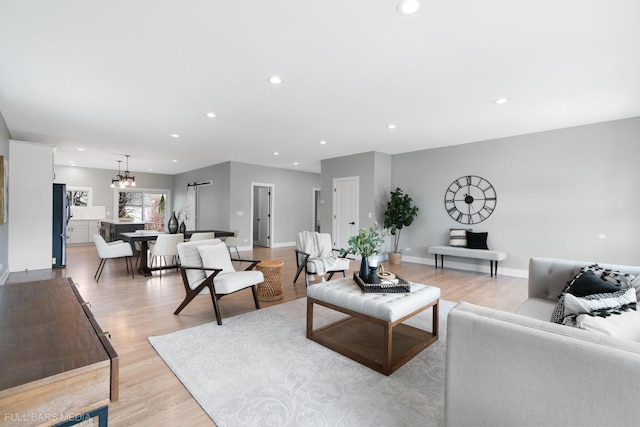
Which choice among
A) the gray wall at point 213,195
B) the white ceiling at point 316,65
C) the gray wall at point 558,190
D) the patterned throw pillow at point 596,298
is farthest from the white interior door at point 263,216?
the patterned throw pillow at point 596,298

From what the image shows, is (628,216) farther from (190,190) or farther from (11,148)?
(190,190)

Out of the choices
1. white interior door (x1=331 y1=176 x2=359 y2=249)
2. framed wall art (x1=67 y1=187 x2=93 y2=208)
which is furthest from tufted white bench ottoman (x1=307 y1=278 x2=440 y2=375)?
framed wall art (x1=67 y1=187 x2=93 y2=208)

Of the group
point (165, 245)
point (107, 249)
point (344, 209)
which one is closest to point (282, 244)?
point (344, 209)

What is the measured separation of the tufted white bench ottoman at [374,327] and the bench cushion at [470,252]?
3.16 metres

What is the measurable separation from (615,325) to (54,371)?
208cm

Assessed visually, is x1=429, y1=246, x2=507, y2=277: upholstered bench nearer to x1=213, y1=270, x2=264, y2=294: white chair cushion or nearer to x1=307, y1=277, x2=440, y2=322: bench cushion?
x1=307, y1=277, x2=440, y2=322: bench cushion

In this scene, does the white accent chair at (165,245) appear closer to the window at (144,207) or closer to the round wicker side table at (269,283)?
the round wicker side table at (269,283)

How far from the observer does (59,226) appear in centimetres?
598

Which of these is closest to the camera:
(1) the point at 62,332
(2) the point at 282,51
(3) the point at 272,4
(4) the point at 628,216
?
(1) the point at 62,332

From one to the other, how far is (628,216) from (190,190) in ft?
36.3

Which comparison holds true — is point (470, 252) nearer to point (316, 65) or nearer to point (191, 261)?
point (316, 65)

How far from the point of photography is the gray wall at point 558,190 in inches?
174

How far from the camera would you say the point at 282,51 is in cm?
255

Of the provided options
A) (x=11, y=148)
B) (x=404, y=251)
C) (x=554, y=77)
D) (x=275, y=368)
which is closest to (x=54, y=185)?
(x=11, y=148)
